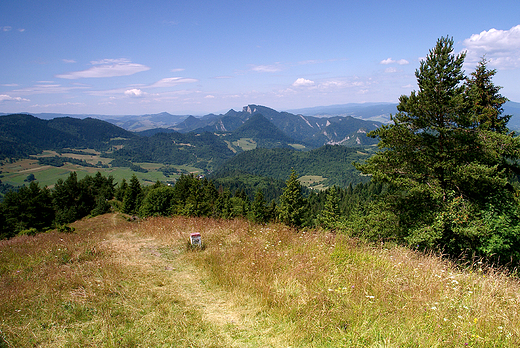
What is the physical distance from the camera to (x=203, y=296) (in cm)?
532

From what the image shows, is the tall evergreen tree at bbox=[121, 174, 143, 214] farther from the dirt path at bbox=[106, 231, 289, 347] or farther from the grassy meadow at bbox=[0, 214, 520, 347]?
the grassy meadow at bbox=[0, 214, 520, 347]

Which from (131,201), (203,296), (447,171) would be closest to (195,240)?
(203,296)

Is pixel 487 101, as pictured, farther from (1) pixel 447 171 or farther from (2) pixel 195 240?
(2) pixel 195 240

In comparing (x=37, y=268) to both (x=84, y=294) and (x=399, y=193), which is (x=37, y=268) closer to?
(x=84, y=294)

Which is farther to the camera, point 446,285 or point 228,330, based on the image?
point 446,285

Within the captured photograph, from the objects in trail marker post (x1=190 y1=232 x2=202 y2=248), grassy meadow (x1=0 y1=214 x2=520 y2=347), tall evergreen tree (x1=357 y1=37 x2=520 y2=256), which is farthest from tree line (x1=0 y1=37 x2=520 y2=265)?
grassy meadow (x1=0 y1=214 x2=520 y2=347)

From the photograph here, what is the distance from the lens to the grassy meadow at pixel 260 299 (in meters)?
3.81

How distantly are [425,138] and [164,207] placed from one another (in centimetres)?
4703

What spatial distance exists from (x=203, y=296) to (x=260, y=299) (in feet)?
4.24

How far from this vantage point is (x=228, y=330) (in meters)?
4.21

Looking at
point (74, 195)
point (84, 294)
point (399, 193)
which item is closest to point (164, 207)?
point (74, 195)

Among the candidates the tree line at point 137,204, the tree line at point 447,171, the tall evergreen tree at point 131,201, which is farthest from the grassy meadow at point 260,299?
the tall evergreen tree at point 131,201

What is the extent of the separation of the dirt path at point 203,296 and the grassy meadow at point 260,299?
0.08 ft

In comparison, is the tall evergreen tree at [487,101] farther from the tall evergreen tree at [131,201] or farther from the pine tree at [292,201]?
the tall evergreen tree at [131,201]
